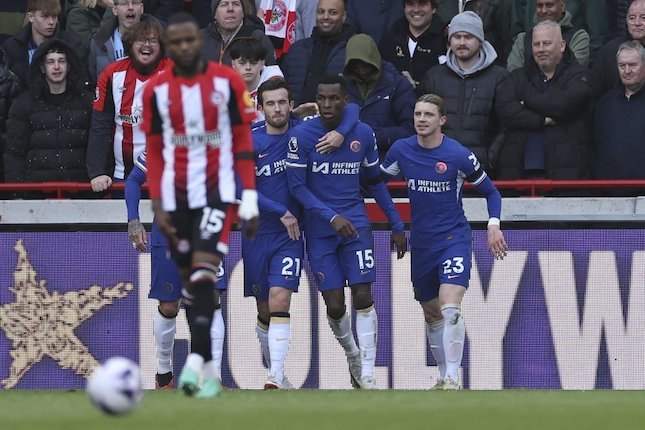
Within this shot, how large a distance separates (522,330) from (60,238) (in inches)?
160

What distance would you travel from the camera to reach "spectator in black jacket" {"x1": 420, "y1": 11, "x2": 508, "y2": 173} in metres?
13.0

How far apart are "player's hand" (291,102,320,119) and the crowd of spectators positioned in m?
0.36

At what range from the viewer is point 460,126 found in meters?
13.0

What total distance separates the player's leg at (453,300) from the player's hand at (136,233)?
7.77ft

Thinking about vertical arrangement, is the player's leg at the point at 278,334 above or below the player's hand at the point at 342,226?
below

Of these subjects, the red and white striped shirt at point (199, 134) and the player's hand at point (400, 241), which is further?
the player's hand at point (400, 241)

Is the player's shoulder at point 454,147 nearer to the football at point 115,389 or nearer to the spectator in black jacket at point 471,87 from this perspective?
the spectator in black jacket at point 471,87

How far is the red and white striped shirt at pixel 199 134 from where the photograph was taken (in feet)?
29.0

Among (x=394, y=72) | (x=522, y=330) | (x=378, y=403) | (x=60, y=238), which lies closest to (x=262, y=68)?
(x=394, y=72)

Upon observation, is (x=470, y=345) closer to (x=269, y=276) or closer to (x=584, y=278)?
(x=584, y=278)

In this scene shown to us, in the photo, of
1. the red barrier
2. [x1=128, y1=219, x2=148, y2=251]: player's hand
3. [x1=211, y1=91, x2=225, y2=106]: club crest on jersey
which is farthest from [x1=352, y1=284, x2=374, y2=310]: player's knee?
[x1=211, y1=91, x2=225, y2=106]: club crest on jersey

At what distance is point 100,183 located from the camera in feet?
42.4

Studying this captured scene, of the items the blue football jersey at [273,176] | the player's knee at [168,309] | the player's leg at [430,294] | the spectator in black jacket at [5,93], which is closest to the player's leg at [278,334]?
the blue football jersey at [273,176]

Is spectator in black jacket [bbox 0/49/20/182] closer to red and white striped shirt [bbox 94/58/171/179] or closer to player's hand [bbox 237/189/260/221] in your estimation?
red and white striped shirt [bbox 94/58/171/179]
